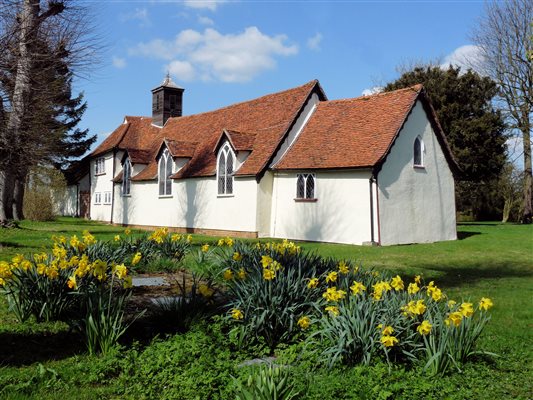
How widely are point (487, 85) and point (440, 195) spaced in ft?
58.2

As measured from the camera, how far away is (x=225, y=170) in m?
24.7

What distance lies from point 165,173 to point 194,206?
12.5 ft

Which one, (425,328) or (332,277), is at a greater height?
(332,277)

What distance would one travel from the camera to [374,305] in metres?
5.34

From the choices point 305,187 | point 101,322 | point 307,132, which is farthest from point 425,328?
point 307,132

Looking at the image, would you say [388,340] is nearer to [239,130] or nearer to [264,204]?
[264,204]

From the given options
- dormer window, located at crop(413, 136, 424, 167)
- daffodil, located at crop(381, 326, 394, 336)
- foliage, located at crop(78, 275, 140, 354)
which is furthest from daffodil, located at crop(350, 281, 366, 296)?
dormer window, located at crop(413, 136, 424, 167)

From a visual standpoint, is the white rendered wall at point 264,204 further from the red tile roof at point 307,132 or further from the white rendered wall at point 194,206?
the red tile roof at point 307,132

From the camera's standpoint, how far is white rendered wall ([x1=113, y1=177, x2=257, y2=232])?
2344 cm

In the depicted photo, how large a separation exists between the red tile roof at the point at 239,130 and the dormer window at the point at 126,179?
1.67 meters

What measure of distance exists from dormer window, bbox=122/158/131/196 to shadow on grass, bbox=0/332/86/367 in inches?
1096

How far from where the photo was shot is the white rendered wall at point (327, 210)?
2041cm

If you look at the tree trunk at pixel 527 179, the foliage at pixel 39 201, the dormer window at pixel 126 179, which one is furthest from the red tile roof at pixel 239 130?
the tree trunk at pixel 527 179

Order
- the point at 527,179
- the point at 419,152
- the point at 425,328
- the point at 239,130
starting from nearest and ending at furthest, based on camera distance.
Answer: the point at 425,328 < the point at 419,152 < the point at 239,130 < the point at 527,179
